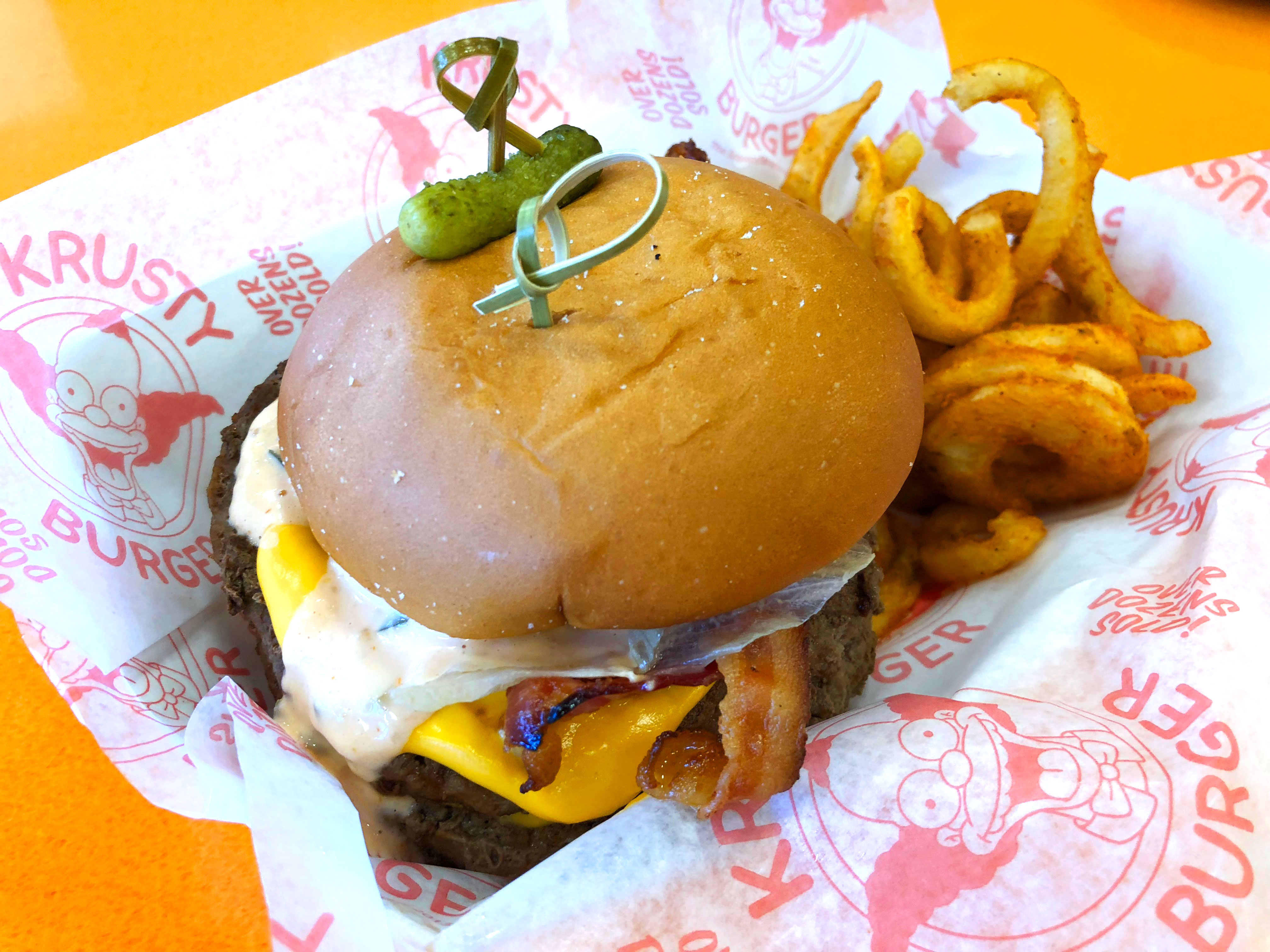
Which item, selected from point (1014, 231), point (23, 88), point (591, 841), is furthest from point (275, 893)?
point (23, 88)

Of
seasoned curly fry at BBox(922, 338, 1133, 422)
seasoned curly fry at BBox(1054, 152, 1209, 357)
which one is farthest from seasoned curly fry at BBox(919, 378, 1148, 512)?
seasoned curly fry at BBox(1054, 152, 1209, 357)

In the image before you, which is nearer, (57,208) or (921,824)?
(921,824)

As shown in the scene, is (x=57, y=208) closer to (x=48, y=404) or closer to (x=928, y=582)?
(x=48, y=404)

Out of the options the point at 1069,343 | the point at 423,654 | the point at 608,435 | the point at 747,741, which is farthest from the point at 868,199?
the point at 423,654

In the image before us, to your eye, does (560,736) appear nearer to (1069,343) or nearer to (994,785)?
(994,785)

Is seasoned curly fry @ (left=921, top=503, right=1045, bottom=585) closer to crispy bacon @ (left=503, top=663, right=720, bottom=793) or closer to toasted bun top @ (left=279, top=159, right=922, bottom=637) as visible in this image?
toasted bun top @ (left=279, top=159, right=922, bottom=637)

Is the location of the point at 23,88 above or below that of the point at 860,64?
above
